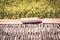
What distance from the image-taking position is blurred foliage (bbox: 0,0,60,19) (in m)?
1.68

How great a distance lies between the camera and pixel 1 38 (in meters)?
1.23

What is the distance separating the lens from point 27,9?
1676 millimetres

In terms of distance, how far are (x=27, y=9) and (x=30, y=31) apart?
0.40 metres

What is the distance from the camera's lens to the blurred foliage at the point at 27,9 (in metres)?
1.68

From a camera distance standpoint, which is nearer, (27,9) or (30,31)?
(30,31)

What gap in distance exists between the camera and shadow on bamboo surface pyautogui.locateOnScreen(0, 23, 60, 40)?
1.25 m

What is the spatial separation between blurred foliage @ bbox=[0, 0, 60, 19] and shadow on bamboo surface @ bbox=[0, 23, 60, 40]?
0.80 feet

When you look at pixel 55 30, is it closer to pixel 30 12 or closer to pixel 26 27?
pixel 26 27

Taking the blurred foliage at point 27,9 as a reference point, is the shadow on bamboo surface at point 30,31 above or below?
below

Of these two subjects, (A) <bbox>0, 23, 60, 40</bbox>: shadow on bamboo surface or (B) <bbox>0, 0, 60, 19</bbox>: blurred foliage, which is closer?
(A) <bbox>0, 23, 60, 40</bbox>: shadow on bamboo surface

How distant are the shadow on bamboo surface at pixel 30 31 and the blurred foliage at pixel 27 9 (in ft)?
0.80

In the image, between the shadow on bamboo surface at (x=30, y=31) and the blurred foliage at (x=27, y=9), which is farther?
the blurred foliage at (x=27, y=9)

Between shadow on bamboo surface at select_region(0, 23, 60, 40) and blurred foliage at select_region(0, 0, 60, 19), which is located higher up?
blurred foliage at select_region(0, 0, 60, 19)

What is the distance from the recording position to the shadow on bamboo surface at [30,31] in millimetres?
1250
